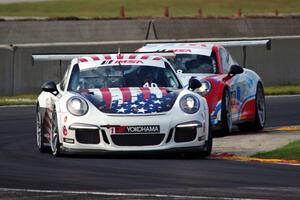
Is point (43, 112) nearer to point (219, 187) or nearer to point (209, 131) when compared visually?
point (209, 131)

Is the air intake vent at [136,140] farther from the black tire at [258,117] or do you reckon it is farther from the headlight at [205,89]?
the black tire at [258,117]

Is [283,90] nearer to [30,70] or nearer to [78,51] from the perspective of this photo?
[78,51]

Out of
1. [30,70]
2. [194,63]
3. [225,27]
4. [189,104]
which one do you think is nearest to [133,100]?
[189,104]

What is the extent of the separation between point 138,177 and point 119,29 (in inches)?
962

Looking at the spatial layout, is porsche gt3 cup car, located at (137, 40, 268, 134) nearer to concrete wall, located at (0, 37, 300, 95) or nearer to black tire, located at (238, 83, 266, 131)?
black tire, located at (238, 83, 266, 131)

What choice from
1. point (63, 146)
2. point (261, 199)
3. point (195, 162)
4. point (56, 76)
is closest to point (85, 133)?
point (63, 146)

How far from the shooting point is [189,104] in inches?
581

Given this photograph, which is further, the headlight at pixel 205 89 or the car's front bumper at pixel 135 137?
the headlight at pixel 205 89

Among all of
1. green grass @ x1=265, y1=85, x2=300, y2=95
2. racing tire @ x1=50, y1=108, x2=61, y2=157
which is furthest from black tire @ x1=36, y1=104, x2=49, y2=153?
green grass @ x1=265, y1=85, x2=300, y2=95

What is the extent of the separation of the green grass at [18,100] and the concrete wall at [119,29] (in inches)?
336

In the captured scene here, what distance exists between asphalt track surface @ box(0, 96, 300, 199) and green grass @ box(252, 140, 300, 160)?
2.08 ft

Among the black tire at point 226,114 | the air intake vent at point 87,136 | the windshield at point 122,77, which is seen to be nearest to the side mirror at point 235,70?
the black tire at point 226,114

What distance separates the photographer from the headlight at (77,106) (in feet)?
48.0

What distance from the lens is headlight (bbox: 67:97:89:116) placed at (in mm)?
14641
